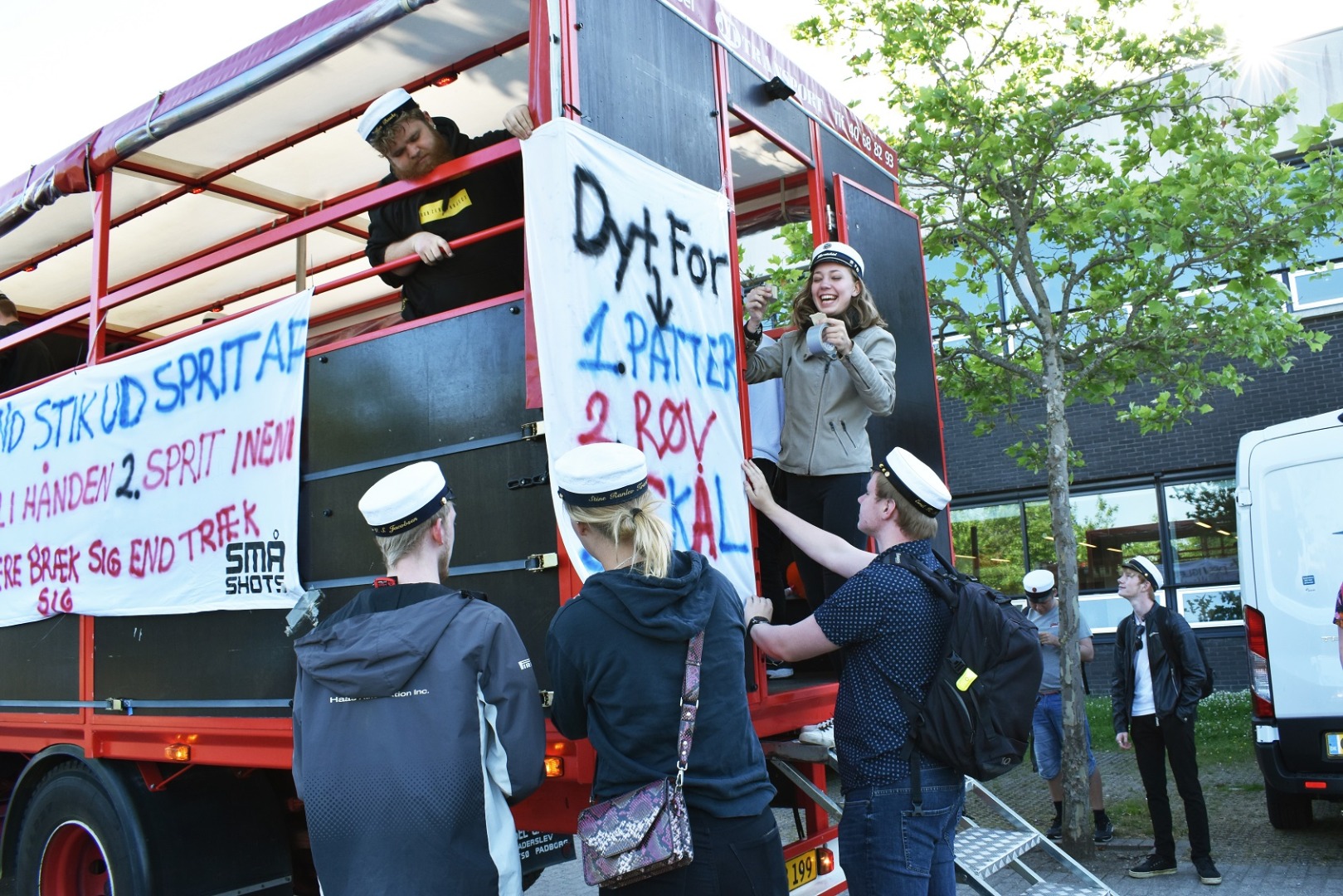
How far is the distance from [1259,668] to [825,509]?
168 inches

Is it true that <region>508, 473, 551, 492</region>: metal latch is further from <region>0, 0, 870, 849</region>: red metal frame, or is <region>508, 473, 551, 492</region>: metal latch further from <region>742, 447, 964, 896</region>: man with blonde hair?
<region>742, 447, 964, 896</region>: man with blonde hair

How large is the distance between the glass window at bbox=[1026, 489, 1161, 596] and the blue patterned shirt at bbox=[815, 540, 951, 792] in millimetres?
12589

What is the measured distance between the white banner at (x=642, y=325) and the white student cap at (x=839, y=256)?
26.4 inches

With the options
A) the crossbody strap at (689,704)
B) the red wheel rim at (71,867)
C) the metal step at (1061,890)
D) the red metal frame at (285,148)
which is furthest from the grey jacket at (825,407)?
the red wheel rim at (71,867)

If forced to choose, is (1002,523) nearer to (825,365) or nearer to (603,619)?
(825,365)

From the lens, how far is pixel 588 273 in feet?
11.1

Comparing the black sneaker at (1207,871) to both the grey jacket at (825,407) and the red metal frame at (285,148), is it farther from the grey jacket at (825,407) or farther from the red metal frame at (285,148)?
the red metal frame at (285,148)

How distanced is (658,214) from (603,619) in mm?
1583

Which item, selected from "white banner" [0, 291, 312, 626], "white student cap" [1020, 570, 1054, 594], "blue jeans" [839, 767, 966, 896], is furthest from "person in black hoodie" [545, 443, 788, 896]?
"white student cap" [1020, 570, 1054, 594]

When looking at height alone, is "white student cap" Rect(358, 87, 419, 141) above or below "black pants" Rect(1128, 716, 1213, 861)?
above

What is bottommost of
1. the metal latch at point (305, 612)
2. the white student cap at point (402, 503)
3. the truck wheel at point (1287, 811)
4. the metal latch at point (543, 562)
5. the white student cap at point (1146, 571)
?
the truck wheel at point (1287, 811)

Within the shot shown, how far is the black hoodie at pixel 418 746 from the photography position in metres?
2.65

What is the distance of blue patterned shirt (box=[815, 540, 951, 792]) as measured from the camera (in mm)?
3225

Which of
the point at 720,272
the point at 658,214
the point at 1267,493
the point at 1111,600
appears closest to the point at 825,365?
the point at 720,272
